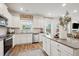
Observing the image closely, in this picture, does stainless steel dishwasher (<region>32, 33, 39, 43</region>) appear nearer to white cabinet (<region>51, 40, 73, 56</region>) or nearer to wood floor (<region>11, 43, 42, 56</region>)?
wood floor (<region>11, 43, 42, 56</region>)

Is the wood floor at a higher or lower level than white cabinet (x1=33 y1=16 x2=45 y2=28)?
lower

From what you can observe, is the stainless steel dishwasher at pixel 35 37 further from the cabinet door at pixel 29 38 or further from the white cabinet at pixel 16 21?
the white cabinet at pixel 16 21

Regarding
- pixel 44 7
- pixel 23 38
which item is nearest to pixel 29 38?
pixel 23 38

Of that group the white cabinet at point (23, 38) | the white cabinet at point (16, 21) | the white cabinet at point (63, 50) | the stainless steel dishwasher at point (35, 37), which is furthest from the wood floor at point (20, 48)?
the white cabinet at point (63, 50)

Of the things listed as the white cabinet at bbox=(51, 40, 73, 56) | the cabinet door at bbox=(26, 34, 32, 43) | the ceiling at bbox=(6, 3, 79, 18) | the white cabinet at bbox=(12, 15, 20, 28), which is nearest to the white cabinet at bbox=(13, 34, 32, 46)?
the cabinet door at bbox=(26, 34, 32, 43)

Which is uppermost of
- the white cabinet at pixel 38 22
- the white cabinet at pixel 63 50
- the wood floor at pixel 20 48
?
the white cabinet at pixel 38 22

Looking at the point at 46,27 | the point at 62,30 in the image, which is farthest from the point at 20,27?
the point at 62,30

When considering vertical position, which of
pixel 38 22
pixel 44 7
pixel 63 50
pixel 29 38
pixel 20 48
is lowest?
pixel 20 48

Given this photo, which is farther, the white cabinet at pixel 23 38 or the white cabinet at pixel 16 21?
the white cabinet at pixel 16 21

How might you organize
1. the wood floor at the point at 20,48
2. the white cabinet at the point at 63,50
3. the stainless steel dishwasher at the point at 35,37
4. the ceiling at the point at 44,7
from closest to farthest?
1. the white cabinet at the point at 63,50
2. the wood floor at the point at 20,48
3. the ceiling at the point at 44,7
4. the stainless steel dishwasher at the point at 35,37

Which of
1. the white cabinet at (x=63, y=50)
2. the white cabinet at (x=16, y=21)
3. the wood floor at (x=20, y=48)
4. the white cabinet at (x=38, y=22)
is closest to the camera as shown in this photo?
the white cabinet at (x=63, y=50)

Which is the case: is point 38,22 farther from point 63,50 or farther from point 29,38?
point 63,50

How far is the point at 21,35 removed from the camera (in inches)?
262

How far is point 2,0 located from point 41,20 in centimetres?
655
